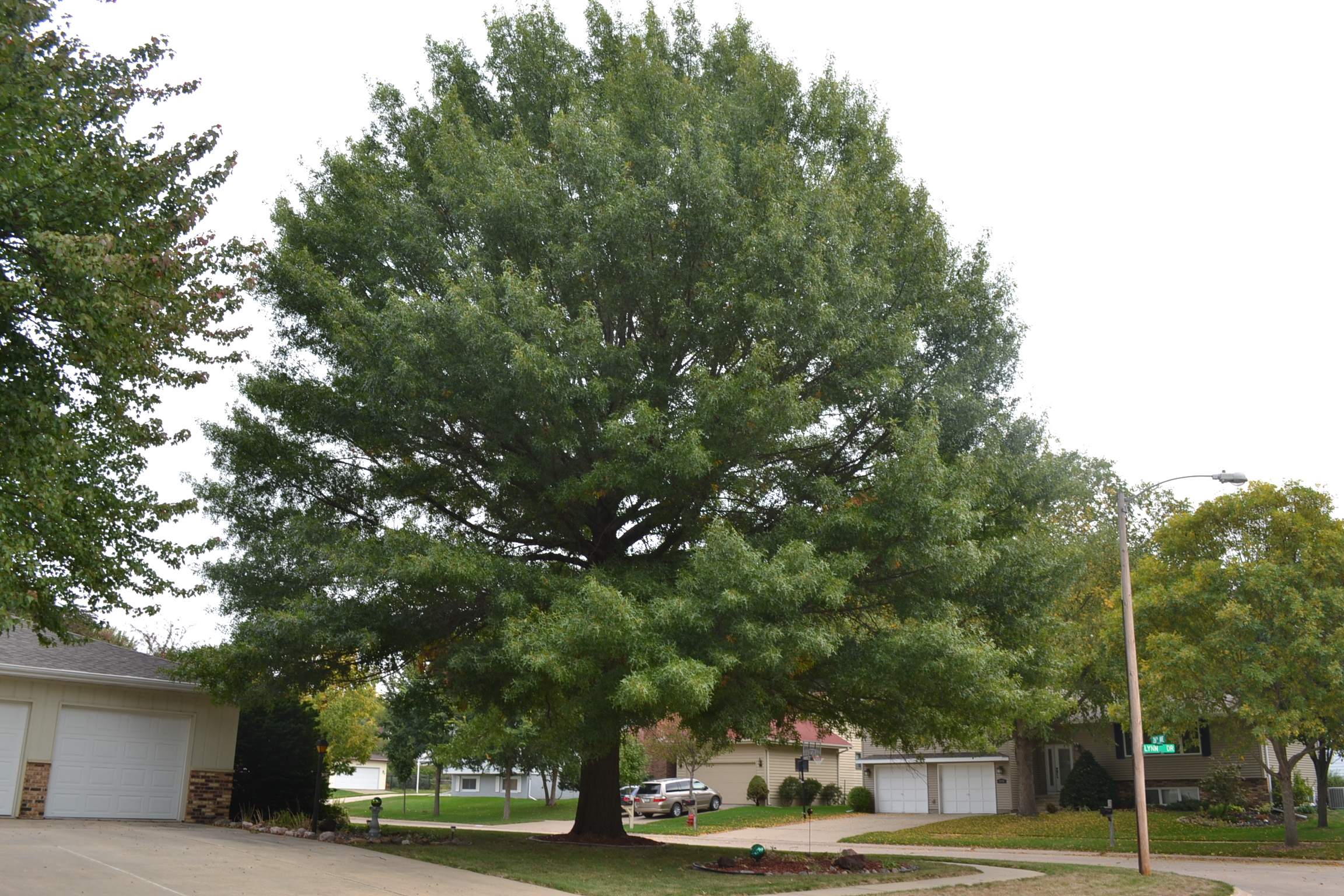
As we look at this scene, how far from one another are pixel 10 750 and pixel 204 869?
8.69 meters

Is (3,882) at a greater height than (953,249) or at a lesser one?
lesser

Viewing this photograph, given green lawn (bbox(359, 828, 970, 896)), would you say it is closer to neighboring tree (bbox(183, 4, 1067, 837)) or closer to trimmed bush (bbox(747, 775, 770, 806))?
neighboring tree (bbox(183, 4, 1067, 837))

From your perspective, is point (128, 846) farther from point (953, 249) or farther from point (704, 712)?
point (953, 249)

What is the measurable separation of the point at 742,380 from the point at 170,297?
751 cm

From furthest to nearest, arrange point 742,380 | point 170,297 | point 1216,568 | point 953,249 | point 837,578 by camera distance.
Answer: point 1216,568 < point 953,249 < point 742,380 < point 837,578 < point 170,297

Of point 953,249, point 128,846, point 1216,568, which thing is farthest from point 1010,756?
point 128,846

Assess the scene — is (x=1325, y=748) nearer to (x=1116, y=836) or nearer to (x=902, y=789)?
(x=1116, y=836)

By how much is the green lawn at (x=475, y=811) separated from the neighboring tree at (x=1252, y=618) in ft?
65.9

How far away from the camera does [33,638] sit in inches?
813

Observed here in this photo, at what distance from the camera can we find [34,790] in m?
18.2

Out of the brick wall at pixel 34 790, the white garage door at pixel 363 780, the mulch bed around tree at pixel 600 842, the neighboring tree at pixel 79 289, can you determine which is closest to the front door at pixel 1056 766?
the mulch bed around tree at pixel 600 842

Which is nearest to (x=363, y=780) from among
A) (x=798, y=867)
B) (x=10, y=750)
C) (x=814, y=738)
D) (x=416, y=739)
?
(x=416, y=739)

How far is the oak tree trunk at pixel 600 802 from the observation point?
19.2 meters

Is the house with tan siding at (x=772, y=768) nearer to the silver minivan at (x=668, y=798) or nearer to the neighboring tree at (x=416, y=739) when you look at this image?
the silver minivan at (x=668, y=798)
